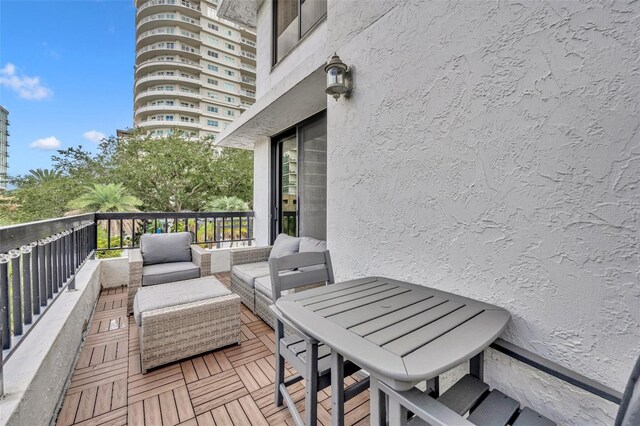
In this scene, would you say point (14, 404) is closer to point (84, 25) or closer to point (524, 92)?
point (524, 92)

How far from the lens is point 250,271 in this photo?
10.4 ft

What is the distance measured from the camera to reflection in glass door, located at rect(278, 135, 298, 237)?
13.9ft

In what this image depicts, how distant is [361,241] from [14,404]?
191 centimetres

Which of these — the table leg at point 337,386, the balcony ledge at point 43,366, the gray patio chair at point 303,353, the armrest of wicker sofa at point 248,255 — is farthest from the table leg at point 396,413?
the armrest of wicker sofa at point 248,255

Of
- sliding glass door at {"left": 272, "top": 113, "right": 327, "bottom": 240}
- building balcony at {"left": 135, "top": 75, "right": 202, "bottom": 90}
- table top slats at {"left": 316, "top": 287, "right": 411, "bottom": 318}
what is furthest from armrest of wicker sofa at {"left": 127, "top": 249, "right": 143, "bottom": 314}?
building balcony at {"left": 135, "top": 75, "right": 202, "bottom": 90}

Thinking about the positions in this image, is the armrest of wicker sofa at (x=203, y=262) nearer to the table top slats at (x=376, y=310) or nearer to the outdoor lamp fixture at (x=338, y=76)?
the outdoor lamp fixture at (x=338, y=76)

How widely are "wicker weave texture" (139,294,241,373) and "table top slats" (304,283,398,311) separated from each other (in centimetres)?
132

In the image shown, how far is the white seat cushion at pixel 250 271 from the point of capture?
3.01 metres

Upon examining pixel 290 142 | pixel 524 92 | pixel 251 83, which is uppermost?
pixel 251 83

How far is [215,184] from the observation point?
12.0 metres

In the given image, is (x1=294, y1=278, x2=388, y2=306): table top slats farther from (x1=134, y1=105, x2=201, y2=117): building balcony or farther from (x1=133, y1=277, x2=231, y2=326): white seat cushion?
(x1=134, y1=105, x2=201, y2=117): building balcony

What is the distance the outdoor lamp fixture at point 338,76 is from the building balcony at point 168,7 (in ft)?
124

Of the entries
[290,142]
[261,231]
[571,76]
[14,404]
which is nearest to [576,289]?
[571,76]

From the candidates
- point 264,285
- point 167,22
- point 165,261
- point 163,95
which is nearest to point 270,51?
point 165,261
